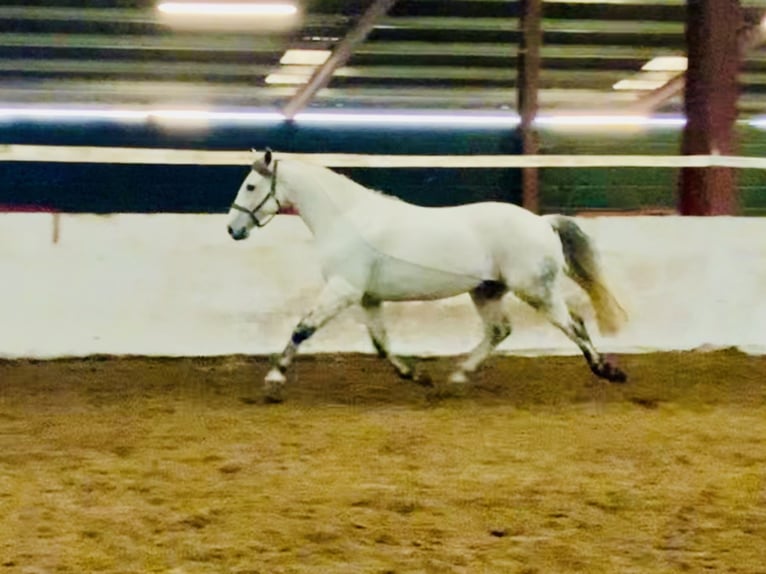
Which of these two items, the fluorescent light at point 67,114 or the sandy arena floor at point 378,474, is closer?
the sandy arena floor at point 378,474

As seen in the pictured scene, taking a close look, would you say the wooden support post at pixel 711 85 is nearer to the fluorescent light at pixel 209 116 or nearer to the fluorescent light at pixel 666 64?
the fluorescent light at pixel 666 64

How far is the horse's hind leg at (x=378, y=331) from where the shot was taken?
657 centimetres

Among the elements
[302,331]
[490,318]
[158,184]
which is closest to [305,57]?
[158,184]

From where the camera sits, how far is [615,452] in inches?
190

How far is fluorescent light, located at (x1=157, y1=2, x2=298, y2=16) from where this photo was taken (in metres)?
11.5

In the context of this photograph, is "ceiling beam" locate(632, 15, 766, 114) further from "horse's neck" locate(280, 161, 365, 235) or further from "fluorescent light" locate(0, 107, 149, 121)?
"horse's neck" locate(280, 161, 365, 235)

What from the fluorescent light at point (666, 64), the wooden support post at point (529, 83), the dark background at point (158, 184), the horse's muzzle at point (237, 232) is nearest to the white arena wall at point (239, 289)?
the horse's muzzle at point (237, 232)

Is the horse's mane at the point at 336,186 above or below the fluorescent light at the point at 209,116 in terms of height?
above

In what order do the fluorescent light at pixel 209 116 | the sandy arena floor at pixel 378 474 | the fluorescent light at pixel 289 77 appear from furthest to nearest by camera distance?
the fluorescent light at pixel 209 116 < the fluorescent light at pixel 289 77 < the sandy arena floor at pixel 378 474

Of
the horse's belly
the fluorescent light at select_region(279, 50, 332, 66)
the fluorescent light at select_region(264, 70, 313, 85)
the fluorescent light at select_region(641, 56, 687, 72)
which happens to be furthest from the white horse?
the fluorescent light at select_region(641, 56, 687, 72)

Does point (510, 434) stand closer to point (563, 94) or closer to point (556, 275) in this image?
point (556, 275)

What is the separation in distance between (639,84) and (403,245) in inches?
427

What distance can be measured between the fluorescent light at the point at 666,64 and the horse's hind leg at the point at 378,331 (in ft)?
30.7

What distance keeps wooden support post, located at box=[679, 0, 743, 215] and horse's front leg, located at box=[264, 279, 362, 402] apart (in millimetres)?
3872
